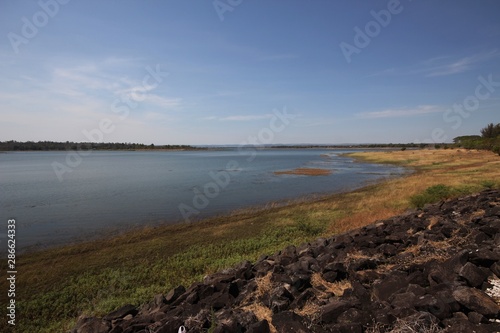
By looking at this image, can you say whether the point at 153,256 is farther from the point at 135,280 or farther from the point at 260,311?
the point at 260,311

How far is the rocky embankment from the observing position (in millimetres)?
4766

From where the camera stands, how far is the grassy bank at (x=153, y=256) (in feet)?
35.3

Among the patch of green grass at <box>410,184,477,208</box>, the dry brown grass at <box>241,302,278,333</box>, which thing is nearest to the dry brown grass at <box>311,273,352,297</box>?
the dry brown grass at <box>241,302,278,333</box>

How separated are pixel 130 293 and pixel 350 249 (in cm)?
851

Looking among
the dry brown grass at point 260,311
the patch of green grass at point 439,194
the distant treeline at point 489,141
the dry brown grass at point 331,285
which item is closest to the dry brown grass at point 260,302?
the dry brown grass at point 260,311

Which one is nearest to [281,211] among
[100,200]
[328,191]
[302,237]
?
[302,237]

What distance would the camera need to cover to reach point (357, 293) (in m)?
6.20

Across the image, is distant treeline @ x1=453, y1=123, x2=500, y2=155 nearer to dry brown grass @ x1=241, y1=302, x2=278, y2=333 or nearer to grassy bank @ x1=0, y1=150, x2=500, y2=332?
grassy bank @ x1=0, y1=150, x2=500, y2=332

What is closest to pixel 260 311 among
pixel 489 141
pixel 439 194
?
pixel 439 194

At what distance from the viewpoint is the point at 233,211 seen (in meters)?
27.0
